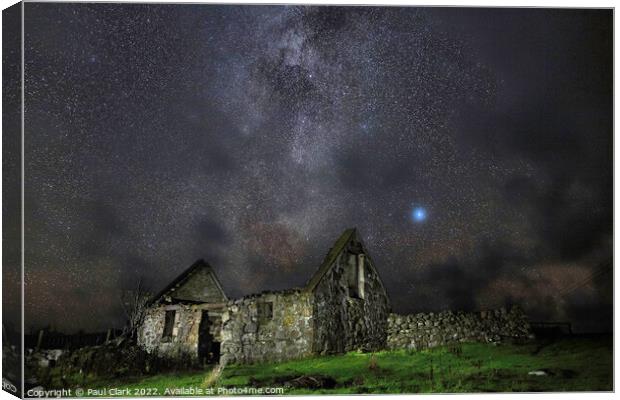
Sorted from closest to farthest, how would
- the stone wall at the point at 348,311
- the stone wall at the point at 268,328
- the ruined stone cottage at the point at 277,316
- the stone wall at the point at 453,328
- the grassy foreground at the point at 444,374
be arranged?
1. the grassy foreground at the point at 444,374
2. the stone wall at the point at 453,328
3. the stone wall at the point at 268,328
4. the ruined stone cottage at the point at 277,316
5. the stone wall at the point at 348,311

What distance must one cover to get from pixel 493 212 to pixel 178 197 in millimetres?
6551

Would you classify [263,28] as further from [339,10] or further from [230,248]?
[230,248]

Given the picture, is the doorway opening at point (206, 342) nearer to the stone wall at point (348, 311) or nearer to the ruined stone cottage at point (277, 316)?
the ruined stone cottage at point (277, 316)

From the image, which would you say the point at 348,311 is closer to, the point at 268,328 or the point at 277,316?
the point at 277,316

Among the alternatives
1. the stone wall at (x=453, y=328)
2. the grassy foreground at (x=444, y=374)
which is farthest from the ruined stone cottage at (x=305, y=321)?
the grassy foreground at (x=444, y=374)

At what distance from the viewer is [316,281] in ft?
55.0

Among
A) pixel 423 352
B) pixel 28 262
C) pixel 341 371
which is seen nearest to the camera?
pixel 28 262

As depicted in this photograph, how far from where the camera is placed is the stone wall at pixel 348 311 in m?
16.7

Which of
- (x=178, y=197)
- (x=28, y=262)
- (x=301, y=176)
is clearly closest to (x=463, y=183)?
(x=301, y=176)

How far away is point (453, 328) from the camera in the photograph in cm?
1667

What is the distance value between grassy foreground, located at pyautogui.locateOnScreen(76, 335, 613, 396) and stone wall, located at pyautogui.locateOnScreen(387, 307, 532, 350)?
543mm

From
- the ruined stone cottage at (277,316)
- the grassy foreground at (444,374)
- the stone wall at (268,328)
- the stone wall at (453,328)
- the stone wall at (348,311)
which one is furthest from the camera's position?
the stone wall at (348,311)

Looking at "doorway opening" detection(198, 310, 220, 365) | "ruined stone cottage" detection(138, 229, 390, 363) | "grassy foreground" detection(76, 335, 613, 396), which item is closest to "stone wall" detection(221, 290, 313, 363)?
"ruined stone cottage" detection(138, 229, 390, 363)

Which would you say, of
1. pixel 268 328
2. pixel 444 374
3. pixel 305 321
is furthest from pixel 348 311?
pixel 444 374
